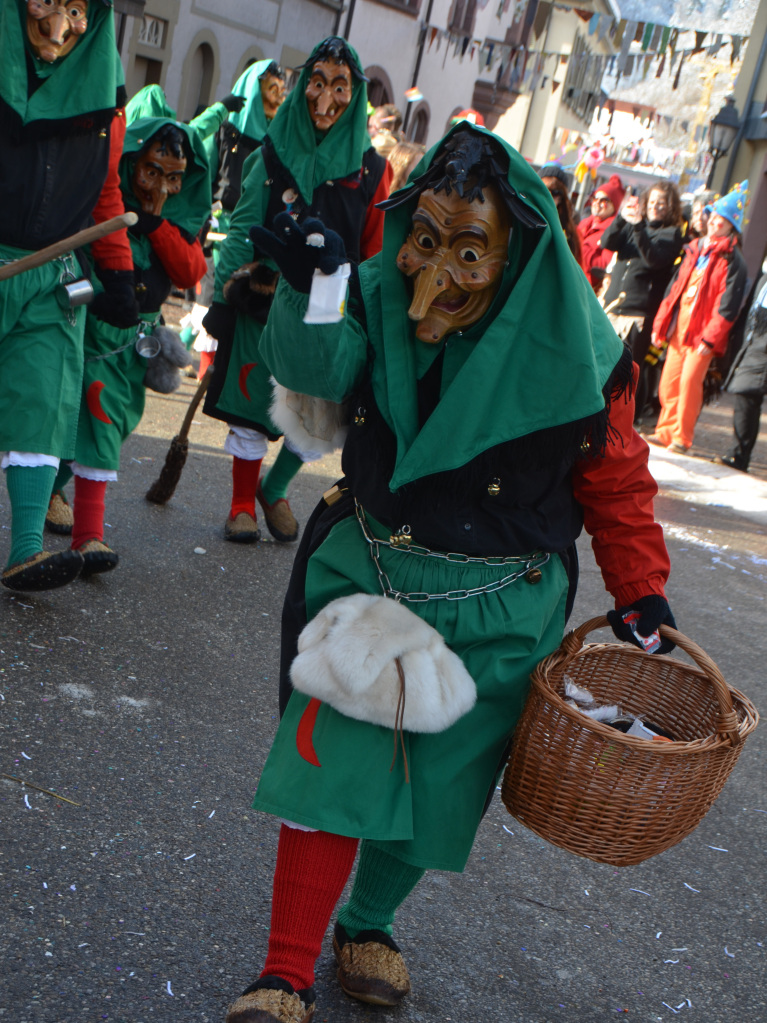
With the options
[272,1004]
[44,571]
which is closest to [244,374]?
[44,571]

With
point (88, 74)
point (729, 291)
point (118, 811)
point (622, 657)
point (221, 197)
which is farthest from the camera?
point (729, 291)

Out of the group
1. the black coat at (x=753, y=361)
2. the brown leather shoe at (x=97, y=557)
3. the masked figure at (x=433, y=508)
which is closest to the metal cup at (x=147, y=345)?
the brown leather shoe at (x=97, y=557)

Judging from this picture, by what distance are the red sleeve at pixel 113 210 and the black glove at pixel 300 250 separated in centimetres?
189

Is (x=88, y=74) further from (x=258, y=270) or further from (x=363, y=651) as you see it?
(x=363, y=651)

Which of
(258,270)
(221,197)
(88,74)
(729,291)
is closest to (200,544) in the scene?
(258,270)

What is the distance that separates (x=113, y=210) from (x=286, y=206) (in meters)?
0.83

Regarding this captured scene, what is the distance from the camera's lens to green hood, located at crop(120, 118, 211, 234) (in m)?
4.31

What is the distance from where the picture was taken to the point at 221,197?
7.65m

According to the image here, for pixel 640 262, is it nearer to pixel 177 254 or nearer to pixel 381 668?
pixel 177 254

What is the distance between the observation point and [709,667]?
2.16 metres

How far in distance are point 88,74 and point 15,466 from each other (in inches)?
49.6

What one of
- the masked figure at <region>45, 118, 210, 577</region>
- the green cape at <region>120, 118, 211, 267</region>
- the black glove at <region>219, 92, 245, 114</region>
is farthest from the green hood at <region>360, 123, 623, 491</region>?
the black glove at <region>219, 92, 245, 114</region>

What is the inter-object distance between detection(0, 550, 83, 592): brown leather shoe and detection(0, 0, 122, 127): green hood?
1.33 metres

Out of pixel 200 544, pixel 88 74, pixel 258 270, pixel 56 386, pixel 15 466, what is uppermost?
pixel 88 74
